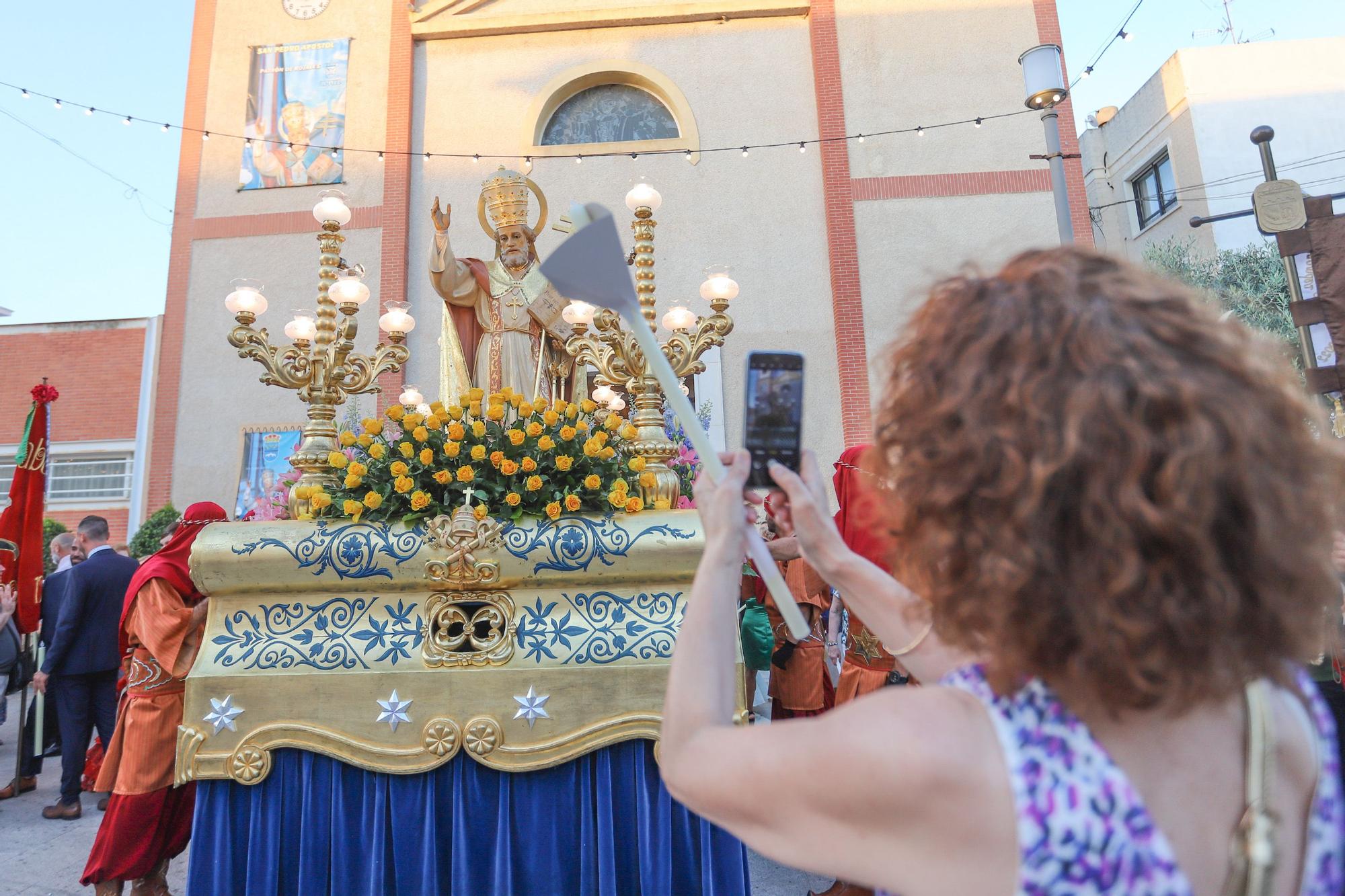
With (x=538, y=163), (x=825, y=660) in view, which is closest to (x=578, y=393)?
(x=825, y=660)

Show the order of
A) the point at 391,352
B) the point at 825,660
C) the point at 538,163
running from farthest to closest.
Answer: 1. the point at 538,163
2. the point at 825,660
3. the point at 391,352

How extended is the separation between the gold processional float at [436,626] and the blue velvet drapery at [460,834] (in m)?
0.10

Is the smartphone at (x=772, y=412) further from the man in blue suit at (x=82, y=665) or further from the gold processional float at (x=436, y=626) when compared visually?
the man in blue suit at (x=82, y=665)

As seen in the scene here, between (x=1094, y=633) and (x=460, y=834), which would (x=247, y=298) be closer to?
(x=460, y=834)

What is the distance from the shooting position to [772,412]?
124 centimetres

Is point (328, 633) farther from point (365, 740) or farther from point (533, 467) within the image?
point (533, 467)

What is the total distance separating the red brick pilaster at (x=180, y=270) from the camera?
10844mm

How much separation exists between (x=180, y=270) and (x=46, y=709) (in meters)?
7.51

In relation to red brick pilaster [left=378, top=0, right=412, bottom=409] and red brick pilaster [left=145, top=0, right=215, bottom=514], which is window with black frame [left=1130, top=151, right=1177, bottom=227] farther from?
red brick pilaster [left=145, top=0, right=215, bottom=514]

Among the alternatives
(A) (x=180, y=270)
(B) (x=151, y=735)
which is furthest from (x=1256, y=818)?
(A) (x=180, y=270)

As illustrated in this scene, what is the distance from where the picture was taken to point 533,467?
279 cm

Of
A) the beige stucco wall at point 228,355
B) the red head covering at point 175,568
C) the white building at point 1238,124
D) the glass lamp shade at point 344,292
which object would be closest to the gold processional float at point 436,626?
the glass lamp shade at point 344,292

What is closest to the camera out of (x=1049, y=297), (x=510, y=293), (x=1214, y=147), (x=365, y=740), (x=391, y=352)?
(x=1049, y=297)

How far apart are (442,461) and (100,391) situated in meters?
12.8
